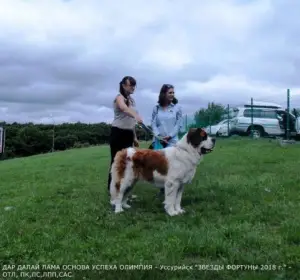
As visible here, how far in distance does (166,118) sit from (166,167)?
1216 millimetres

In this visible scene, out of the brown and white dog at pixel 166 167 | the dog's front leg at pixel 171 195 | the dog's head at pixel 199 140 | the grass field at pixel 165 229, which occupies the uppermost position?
the dog's head at pixel 199 140

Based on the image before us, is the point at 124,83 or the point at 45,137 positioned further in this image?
the point at 45,137

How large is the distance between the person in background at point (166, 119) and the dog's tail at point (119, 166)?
37.4 inches

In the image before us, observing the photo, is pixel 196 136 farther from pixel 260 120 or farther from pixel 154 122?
pixel 260 120

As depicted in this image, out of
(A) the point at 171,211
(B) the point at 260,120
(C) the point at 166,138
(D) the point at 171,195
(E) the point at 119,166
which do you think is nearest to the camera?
(A) the point at 171,211

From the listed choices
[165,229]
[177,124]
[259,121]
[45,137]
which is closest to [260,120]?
[259,121]

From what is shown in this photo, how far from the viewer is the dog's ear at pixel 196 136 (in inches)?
289

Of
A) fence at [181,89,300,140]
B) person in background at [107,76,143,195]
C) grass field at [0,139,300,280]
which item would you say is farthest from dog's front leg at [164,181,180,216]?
fence at [181,89,300,140]

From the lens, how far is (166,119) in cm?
829

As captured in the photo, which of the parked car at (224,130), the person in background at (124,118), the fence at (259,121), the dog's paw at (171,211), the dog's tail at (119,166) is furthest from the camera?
the parked car at (224,130)

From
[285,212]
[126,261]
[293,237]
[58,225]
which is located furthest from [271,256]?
[58,225]

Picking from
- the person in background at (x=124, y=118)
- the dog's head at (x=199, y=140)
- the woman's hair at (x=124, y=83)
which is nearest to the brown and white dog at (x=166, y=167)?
the dog's head at (x=199, y=140)

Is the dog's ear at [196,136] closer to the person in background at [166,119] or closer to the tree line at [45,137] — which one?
the person in background at [166,119]

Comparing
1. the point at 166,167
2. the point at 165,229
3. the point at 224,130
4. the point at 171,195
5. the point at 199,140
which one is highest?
the point at 224,130
